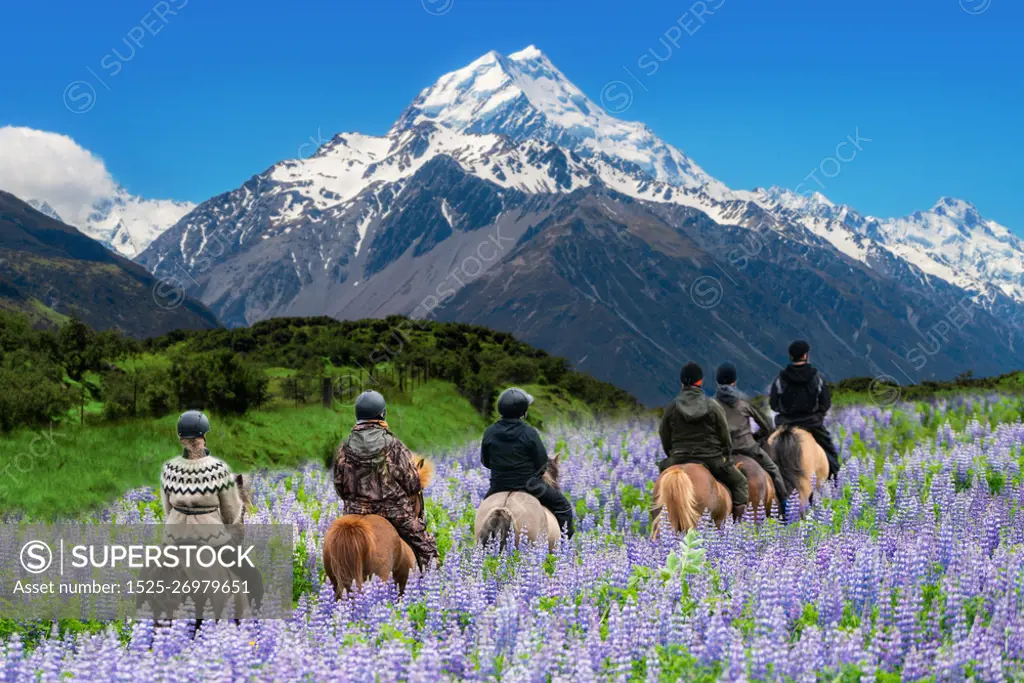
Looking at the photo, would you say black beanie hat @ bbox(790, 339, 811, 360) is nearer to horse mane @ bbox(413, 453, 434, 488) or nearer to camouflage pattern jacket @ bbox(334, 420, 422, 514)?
horse mane @ bbox(413, 453, 434, 488)

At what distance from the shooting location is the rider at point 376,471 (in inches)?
383

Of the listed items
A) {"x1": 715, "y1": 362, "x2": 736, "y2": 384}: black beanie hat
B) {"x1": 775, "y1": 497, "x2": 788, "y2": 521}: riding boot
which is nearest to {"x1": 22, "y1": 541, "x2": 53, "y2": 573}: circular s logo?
{"x1": 715, "y1": 362, "x2": 736, "y2": 384}: black beanie hat

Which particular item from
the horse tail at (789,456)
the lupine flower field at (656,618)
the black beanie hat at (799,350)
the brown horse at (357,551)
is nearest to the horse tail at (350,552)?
the brown horse at (357,551)

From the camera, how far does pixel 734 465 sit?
44.1 ft

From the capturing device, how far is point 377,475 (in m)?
9.85

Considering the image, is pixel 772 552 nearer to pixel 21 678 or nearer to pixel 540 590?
pixel 540 590

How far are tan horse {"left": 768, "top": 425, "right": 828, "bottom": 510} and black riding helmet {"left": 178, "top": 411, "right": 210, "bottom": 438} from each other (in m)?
9.58

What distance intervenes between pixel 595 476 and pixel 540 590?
8604 mm

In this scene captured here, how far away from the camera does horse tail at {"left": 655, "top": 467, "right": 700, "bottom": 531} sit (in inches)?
480

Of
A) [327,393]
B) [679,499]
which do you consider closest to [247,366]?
[327,393]

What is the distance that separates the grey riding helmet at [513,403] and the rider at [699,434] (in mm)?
2533

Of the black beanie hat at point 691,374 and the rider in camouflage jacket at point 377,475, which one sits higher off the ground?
the black beanie hat at point 691,374

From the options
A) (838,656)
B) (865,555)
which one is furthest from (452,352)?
(838,656)

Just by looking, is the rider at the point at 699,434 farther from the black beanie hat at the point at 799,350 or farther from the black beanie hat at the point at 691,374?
the black beanie hat at the point at 799,350
